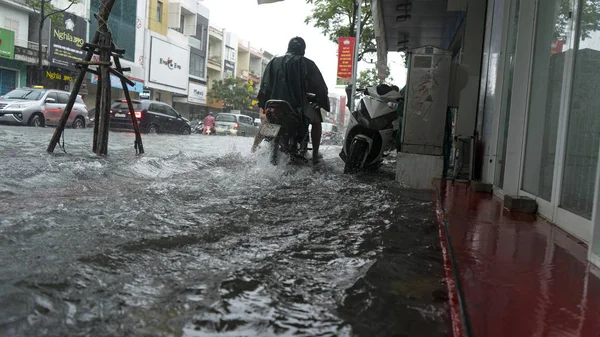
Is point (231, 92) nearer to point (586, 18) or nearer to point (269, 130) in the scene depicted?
point (269, 130)

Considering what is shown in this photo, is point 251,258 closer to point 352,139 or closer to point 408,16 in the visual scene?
point 352,139

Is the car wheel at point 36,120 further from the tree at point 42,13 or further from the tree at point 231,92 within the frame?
the tree at point 231,92

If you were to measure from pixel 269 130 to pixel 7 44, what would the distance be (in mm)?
22348

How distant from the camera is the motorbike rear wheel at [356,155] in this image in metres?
6.36

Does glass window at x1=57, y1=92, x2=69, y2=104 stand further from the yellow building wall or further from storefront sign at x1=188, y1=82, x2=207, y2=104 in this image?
storefront sign at x1=188, y1=82, x2=207, y2=104

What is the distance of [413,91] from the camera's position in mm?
5641

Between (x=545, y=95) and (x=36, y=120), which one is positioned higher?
(x=545, y=95)

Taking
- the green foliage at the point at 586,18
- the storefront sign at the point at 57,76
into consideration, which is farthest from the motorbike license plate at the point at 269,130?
the storefront sign at the point at 57,76

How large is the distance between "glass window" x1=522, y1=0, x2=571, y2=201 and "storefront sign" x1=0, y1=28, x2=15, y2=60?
2505 cm

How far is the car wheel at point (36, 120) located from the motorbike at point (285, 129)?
1279 centimetres

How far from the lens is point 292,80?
6.47 metres

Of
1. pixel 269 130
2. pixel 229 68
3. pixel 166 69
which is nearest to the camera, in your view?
pixel 269 130

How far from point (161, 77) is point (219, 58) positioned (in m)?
12.3

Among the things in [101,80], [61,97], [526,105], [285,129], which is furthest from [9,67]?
[526,105]
